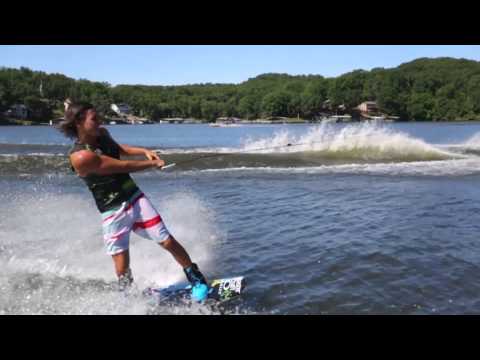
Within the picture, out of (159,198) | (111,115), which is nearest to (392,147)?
(159,198)

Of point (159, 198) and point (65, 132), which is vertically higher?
point (65, 132)

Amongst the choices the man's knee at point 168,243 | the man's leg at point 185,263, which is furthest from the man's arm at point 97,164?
the man's leg at point 185,263

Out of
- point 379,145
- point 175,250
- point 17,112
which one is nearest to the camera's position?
point 175,250

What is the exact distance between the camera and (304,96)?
164m

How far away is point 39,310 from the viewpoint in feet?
17.5

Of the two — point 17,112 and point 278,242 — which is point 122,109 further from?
point 278,242

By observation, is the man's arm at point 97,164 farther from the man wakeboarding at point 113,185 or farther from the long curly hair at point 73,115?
the long curly hair at point 73,115

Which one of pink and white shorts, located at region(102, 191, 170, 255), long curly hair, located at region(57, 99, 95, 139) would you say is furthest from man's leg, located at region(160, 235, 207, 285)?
long curly hair, located at region(57, 99, 95, 139)

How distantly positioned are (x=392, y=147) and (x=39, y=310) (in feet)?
65.9

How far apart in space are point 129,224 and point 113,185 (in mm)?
473

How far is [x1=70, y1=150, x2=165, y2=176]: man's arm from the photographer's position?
15.8 ft

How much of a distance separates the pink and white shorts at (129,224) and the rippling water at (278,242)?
692mm

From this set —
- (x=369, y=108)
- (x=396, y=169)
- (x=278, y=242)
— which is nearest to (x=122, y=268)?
(x=278, y=242)
